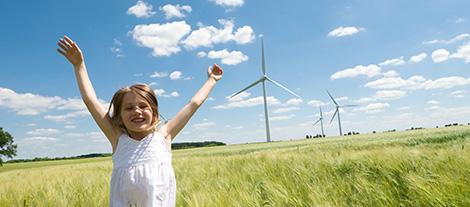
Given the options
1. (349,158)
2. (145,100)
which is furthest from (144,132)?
(349,158)

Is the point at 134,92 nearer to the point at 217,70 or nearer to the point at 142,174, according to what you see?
the point at 142,174

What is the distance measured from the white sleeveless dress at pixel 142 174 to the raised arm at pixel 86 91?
0.53 ft

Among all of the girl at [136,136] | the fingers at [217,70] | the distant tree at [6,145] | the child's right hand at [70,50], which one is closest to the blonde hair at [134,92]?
the girl at [136,136]

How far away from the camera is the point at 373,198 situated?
3621mm

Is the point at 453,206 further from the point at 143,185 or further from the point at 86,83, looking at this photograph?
the point at 86,83

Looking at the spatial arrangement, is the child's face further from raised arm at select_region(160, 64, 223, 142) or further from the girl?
raised arm at select_region(160, 64, 223, 142)

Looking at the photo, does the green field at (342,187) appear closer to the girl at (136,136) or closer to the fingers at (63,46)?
the girl at (136,136)

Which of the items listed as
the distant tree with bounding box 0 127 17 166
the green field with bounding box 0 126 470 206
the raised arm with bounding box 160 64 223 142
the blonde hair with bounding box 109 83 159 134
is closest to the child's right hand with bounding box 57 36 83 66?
the blonde hair with bounding box 109 83 159 134

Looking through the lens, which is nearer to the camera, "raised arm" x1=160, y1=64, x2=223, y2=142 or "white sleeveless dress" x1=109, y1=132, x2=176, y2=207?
"white sleeveless dress" x1=109, y1=132, x2=176, y2=207

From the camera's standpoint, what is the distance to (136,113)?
3.05m

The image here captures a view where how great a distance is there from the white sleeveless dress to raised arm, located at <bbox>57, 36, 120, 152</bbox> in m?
0.16

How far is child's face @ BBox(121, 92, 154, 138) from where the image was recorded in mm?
3053

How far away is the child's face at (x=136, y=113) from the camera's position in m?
3.05

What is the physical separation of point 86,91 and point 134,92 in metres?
0.51
